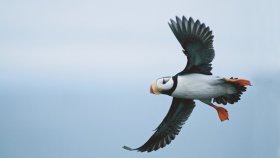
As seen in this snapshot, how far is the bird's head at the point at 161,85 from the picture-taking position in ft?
24.7

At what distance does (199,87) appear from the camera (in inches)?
305

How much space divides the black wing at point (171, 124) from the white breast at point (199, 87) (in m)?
1.25

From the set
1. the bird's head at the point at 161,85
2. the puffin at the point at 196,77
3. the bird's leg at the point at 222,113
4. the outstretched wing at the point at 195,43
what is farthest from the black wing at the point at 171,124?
the bird's head at the point at 161,85

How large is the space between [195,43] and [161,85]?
80 centimetres

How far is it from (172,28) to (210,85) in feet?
3.19

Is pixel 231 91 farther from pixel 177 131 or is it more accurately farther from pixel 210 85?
pixel 177 131

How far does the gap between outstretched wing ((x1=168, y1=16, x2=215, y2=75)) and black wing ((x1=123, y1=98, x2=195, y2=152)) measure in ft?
3.95

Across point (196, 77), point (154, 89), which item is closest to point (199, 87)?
point (196, 77)

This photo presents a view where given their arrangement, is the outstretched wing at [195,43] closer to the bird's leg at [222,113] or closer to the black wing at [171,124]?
the bird's leg at [222,113]

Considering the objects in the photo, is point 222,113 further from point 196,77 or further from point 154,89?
point 154,89

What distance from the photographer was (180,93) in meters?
7.70

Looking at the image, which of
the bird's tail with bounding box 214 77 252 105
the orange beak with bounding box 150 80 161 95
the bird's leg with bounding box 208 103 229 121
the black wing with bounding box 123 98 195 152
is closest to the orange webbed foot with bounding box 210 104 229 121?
the bird's leg with bounding box 208 103 229 121

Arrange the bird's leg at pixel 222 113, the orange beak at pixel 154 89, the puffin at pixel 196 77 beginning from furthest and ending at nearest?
the bird's leg at pixel 222 113, the puffin at pixel 196 77, the orange beak at pixel 154 89

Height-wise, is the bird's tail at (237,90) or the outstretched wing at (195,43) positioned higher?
the outstretched wing at (195,43)
